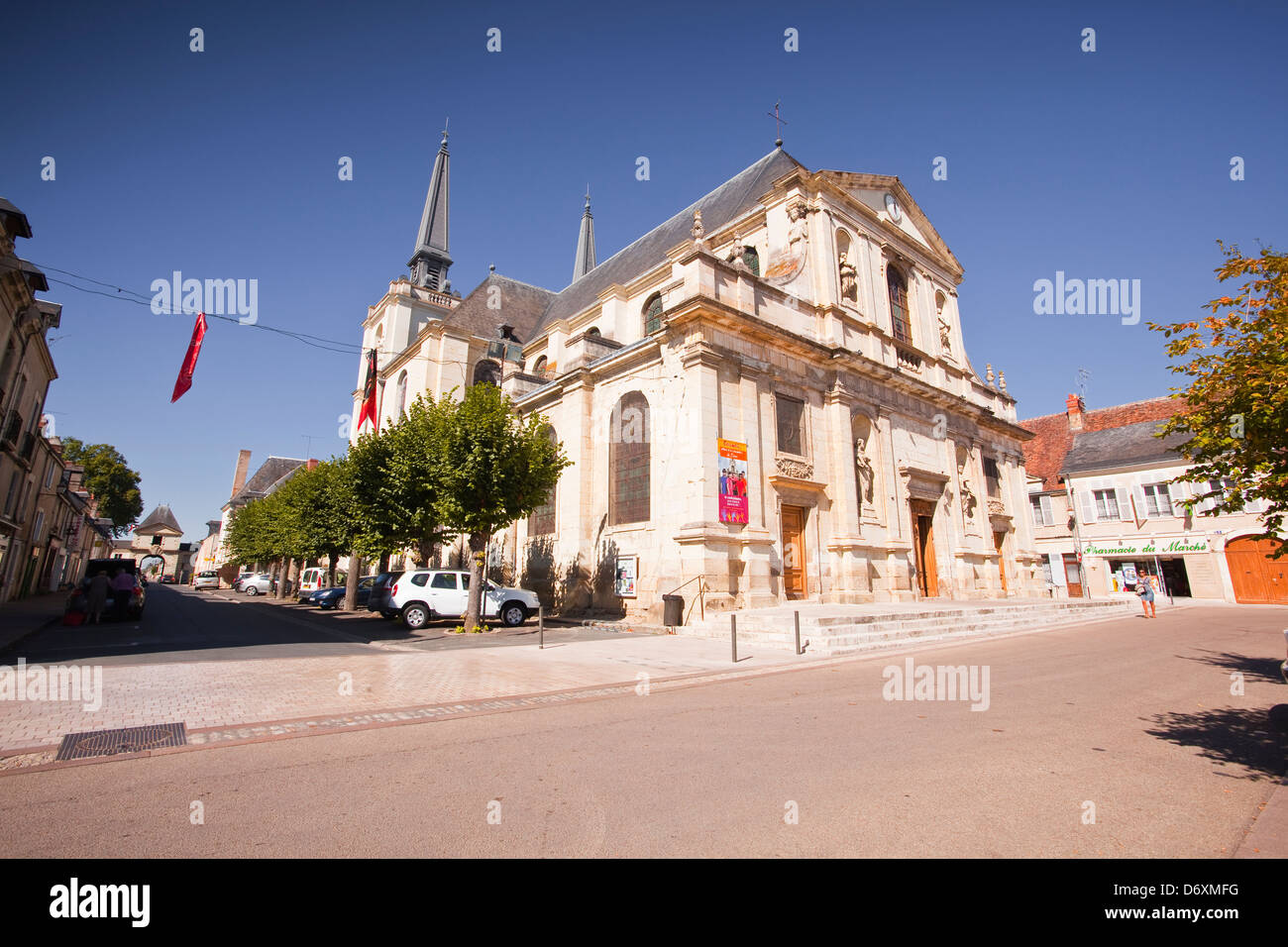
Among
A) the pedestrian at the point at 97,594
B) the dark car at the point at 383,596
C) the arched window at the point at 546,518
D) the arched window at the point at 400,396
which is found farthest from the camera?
the arched window at the point at 400,396

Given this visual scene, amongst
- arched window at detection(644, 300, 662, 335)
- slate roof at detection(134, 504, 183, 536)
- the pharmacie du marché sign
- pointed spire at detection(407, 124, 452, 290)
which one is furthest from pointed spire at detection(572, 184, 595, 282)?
slate roof at detection(134, 504, 183, 536)

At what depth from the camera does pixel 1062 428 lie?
36.6m

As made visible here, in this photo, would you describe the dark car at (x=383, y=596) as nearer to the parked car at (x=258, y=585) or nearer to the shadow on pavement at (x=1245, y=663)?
the shadow on pavement at (x=1245, y=663)

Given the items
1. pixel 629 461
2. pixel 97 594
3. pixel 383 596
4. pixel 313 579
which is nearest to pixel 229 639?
pixel 383 596

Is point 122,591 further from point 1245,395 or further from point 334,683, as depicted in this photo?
point 1245,395

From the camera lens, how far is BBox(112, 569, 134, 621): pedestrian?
655 inches

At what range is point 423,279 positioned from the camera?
1639 inches

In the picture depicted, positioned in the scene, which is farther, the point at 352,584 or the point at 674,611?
the point at 352,584

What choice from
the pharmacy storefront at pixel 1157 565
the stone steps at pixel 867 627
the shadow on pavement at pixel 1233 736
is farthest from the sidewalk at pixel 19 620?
the pharmacy storefront at pixel 1157 565

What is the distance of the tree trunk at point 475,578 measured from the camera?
48.0 ft

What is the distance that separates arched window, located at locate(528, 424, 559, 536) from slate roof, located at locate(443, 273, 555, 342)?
14.1 metres

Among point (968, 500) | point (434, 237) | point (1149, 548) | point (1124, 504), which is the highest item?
point (434, 237)

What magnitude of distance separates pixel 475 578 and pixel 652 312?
42.7ft

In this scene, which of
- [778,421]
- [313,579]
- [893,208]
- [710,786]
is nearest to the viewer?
[710,786]
